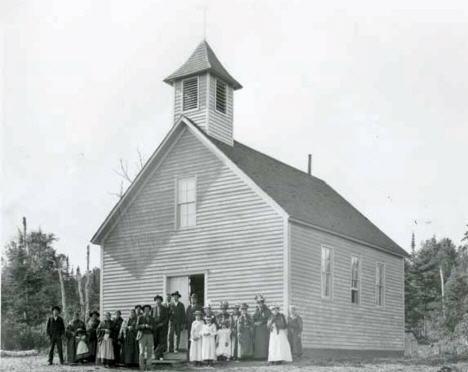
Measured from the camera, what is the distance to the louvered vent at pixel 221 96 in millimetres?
19609

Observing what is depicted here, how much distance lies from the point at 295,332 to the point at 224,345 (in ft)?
5.14

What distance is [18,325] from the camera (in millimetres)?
20766

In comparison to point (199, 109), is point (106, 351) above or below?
below

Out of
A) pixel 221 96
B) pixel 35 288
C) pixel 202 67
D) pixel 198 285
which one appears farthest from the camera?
pixel 35 288

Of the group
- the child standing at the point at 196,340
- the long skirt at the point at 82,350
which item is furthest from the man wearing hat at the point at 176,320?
the long skirt at the point at 82,350

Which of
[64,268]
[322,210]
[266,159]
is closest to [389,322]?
[322,210]

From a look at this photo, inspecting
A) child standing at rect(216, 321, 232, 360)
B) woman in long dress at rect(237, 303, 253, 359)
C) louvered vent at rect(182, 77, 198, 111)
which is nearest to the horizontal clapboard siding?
woman in long dress at rect(237, 303, 253, 359)

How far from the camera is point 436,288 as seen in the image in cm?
1694

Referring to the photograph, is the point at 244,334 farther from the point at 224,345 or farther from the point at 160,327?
→ the point at 160,327

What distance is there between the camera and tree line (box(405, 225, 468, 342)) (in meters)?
14.2

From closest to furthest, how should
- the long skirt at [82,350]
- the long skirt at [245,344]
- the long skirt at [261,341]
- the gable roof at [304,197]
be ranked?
the long skirt at [261,341] → the long skirt at [245,344] → the long skirt at [82,350] → the gable roof at [304,197]

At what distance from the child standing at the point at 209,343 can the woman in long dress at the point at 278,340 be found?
1.20 meters

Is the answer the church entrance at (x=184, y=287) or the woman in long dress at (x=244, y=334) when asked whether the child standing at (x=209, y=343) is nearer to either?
the woman in long dress at (x=244, y=334)

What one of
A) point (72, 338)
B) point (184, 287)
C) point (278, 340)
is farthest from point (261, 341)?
point (72, 338)
